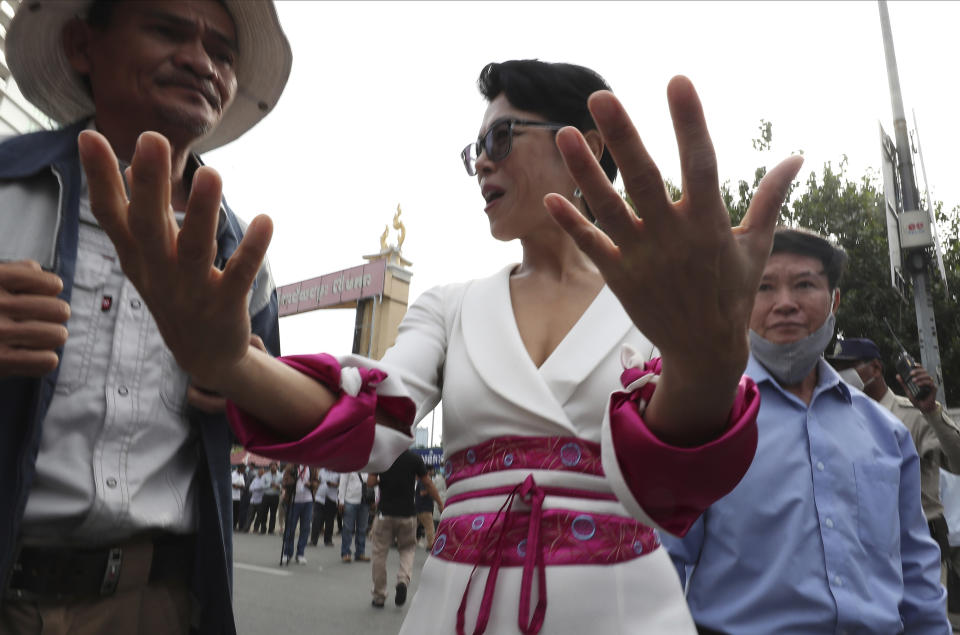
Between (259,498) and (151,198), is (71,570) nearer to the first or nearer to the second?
(151,198)

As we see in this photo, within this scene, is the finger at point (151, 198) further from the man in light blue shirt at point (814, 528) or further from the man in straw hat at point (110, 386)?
the man in light blue shirt at point (814, 528)

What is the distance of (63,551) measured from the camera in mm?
1515

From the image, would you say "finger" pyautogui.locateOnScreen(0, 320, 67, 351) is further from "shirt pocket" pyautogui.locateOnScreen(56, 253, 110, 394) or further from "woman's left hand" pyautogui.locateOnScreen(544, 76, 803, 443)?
"woman's left hand" pyautogui.locateOnScreen(544, 76, 803, 443)

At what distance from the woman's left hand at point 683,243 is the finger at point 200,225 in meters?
0.47

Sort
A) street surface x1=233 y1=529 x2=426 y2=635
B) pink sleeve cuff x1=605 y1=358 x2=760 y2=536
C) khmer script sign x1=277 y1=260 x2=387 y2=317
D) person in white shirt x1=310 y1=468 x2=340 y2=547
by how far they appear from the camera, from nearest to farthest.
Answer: pink sleeve cuff x1=605 y1=358 x2=760 y2=536
street surface x1=233 y1=529 x2=426 y2=635
person in white shirt x1=310 y1=468 x2=340 y2=547
khmer script sign x1=277 y1=260 x2=387 y2=317

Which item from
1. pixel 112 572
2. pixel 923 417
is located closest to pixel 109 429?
pixel 112 572

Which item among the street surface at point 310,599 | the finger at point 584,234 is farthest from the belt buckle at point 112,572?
the street surface at point 310,599

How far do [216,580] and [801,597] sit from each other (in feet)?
5.01

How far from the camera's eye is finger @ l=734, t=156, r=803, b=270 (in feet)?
3.23

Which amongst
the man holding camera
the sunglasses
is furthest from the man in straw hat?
the man holding camera

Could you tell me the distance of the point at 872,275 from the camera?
17109 millimetres

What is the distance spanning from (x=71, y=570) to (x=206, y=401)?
0.45m

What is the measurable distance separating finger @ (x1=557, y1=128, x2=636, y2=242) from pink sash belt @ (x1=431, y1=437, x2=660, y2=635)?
59cm

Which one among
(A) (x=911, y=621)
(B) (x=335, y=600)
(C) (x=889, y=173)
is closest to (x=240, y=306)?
(A) (x=911, y=621)
